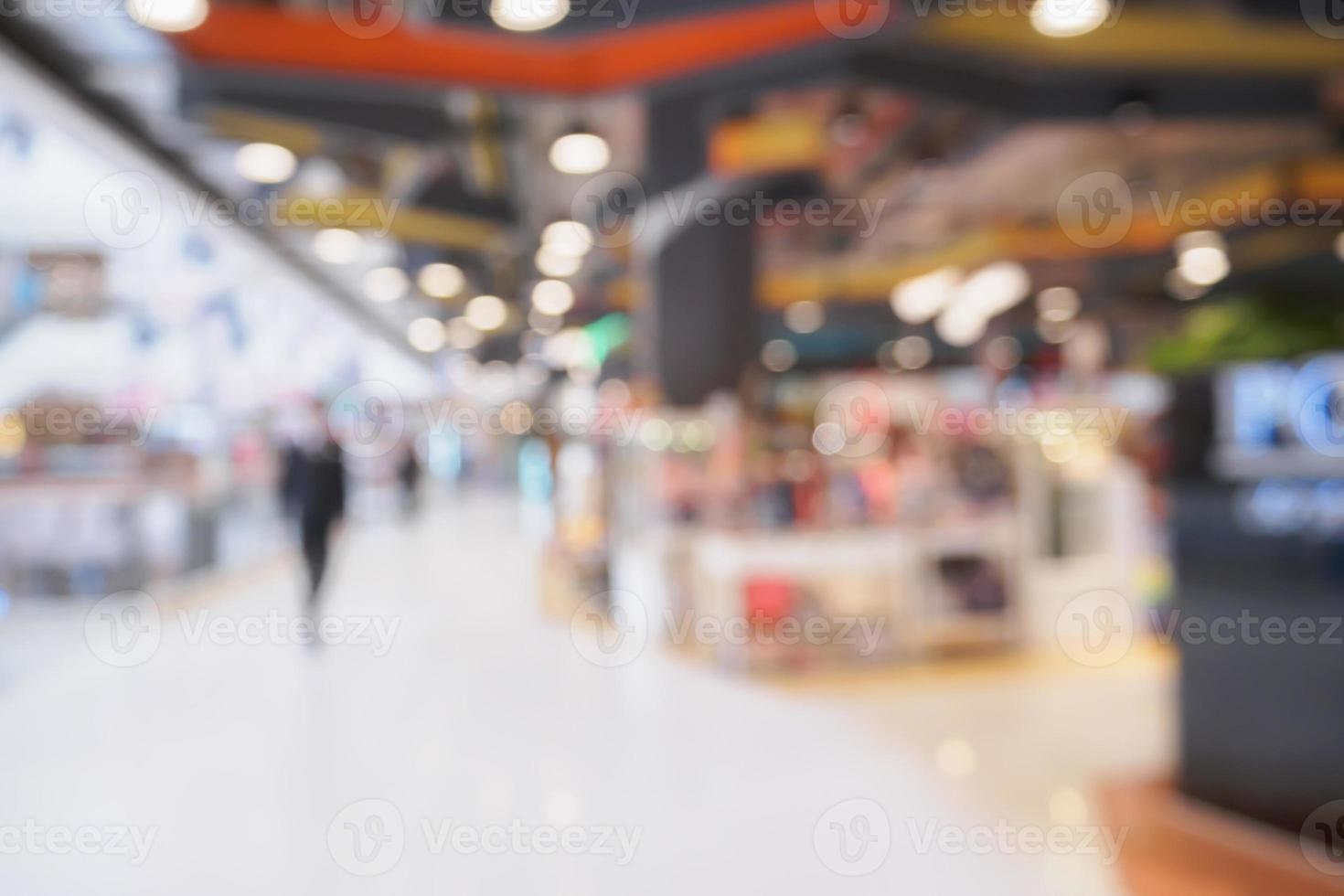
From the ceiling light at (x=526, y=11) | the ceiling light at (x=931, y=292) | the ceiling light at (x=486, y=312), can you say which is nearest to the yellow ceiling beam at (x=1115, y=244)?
the ceiling light at (x=931, y=292)

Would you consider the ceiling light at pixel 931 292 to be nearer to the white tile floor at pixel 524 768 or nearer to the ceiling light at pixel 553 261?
the ceiling light at pixel 553 261

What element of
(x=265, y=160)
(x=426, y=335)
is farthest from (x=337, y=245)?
(x=426, y=335)

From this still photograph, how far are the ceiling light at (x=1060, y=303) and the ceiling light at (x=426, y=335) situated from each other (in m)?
11.4

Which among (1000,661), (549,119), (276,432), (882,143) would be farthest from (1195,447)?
(276,432)

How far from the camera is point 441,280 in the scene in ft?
43.4

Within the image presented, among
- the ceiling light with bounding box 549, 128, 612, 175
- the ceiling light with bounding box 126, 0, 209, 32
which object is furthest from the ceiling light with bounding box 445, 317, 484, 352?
the ceiling light with bounding box 126, 0, 209, 32

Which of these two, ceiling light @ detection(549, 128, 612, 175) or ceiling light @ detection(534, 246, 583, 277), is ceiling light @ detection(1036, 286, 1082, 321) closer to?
ceiling light @ detection(534, 246, 583, 277)

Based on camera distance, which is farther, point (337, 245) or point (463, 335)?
point (463, 335)

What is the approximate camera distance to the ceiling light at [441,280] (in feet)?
41.0

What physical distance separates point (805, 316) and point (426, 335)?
9.10 metres

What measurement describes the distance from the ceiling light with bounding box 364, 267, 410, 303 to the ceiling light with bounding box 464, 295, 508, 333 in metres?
1.23

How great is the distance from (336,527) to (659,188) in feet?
10.6

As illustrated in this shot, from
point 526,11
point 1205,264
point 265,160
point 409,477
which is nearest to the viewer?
point 526,11

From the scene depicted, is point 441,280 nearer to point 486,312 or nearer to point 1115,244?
point 486,312
